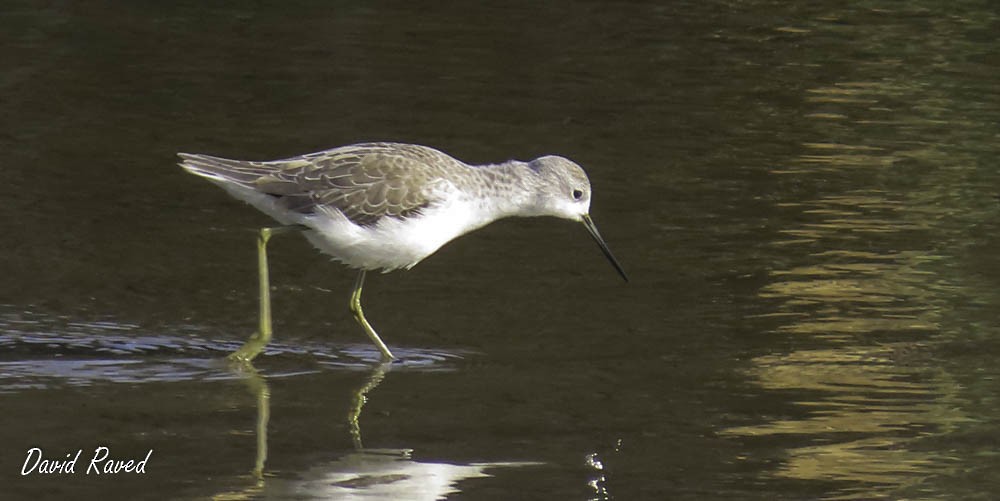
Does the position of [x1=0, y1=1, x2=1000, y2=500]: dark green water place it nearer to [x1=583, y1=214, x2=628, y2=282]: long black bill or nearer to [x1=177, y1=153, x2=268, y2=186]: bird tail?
[x1=583, y1=214, x2=628, y2=282]: long black bill

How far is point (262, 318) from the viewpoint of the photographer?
9.00 metres

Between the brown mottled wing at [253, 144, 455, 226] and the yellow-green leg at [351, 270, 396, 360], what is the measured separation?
558 millimetres

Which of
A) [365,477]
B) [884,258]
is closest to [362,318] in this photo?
[365,477]

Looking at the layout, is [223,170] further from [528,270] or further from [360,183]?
[528,270]

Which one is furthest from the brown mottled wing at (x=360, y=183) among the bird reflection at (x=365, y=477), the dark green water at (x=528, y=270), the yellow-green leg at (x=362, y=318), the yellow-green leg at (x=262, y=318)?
the bird reflection at (x=365, y=477)

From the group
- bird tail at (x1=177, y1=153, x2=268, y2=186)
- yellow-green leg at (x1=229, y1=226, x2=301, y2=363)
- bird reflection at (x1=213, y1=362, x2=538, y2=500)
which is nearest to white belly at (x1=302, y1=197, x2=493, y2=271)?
yellow-green leg at (x1=229, y1=226, x2=301, y2=363)

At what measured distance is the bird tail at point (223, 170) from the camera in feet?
29.8

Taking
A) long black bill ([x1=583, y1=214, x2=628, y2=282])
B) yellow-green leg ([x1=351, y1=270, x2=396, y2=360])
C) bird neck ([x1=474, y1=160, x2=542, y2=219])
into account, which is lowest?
yellow-green leg ([x1=351, y1=270, x2=396, y2=360])

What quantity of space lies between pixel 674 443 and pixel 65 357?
3.21m

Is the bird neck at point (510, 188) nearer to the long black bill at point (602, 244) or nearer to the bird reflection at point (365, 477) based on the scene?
the long black bill at point (602, 244)

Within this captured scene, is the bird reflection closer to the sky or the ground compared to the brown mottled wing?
closer to the ground

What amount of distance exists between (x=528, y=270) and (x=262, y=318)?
6.69 feet

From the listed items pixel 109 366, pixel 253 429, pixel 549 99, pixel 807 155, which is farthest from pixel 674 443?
pixel 549 99

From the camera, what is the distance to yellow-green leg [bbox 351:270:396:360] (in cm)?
894
